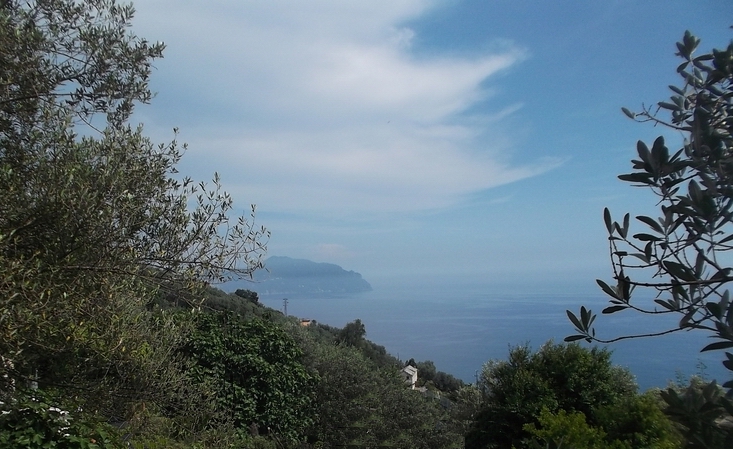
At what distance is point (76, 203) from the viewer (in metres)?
2.92

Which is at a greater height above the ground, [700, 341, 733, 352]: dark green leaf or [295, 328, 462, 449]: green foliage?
[700, 341, 733, 352]: dark green leaf

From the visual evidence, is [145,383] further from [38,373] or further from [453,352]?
[453,352]

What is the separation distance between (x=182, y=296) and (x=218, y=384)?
7.72 metres

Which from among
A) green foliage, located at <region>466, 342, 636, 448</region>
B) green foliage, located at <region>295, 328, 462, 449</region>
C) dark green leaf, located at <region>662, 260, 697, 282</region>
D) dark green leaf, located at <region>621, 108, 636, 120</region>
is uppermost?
dark green leaf, located at <region>621, 108, 636, 120</region>

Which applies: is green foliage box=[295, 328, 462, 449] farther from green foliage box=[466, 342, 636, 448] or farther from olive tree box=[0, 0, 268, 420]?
olive tree box=[0, 0, 268, 420]

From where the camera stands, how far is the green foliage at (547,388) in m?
8.55

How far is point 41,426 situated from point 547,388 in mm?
7676

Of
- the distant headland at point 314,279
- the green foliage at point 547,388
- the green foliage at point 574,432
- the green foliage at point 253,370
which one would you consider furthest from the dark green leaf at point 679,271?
the distant headland at point 314,279

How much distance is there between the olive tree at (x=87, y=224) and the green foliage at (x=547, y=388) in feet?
21.6

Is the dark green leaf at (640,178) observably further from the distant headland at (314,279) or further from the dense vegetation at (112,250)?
the distant headland at (314,279)

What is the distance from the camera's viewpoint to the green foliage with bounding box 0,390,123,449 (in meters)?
3.67

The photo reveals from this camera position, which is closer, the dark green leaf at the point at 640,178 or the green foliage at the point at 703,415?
the green foliage at the point at 703,415

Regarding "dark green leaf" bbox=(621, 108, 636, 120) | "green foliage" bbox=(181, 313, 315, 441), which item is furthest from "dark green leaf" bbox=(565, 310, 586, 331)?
"green foliage" bbox=(181, 313, 315, 441)

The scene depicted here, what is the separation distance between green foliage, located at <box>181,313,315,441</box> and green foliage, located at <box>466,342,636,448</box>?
453cm
